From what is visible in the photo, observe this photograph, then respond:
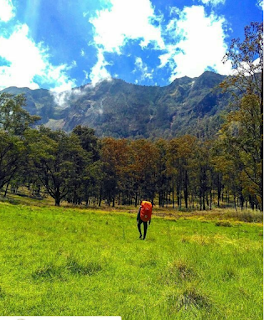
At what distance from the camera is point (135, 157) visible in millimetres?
77875

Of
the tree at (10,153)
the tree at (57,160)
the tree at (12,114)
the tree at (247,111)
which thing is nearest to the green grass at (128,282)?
the tree at (247,111)

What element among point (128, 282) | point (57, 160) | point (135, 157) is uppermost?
point (135, 157)

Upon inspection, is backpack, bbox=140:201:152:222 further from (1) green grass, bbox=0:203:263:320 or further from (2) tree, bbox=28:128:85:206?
(2) tree, bbox=28:128:85:206

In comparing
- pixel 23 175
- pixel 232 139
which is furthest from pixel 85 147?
pixel 232 139

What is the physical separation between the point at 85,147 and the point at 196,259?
211 ft

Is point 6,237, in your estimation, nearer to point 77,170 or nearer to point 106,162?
point 77,170

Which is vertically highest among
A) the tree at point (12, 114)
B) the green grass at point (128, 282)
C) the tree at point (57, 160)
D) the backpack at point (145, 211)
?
the tree at point (12, 114)

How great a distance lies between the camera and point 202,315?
18.9 feet

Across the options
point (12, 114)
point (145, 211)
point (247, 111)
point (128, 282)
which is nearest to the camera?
point (128, 282)

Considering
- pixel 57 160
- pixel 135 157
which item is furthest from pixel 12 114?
pixel 135 157

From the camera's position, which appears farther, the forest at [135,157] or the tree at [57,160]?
the tree at [57,160]

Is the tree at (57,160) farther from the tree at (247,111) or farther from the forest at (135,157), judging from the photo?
the tree at (247,111)

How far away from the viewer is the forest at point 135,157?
3411 cm

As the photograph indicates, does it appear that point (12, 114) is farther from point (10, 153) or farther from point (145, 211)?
point (145, 211)
